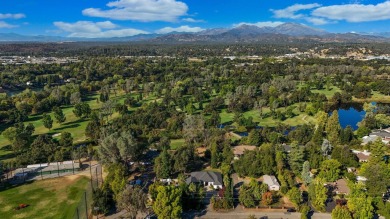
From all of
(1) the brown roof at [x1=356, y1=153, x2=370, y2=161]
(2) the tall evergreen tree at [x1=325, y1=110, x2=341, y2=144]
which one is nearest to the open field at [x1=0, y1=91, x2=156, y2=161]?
(2) the tall evergreen tree at [x1=325, y1=110, x2=341, y2=144]

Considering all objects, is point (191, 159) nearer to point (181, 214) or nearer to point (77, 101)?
point (181, 214)

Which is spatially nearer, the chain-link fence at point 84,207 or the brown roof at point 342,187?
the chain-link fence at point 84,207

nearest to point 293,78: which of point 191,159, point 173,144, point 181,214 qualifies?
point 173,144

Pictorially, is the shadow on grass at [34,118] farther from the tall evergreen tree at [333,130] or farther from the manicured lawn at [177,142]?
the tall evergreen tree at [333,130]

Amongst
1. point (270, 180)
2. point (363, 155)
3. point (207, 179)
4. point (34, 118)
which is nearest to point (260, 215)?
point (270, 180)

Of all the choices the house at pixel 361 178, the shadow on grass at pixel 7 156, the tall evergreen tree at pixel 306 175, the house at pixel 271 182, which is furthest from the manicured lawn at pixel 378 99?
the shadow on grass at pixel 7 156

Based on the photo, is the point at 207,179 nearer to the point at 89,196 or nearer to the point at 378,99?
the point at 89,196

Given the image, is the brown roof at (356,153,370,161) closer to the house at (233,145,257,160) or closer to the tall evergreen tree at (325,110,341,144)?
the tall evergreen tree at (325,110,341,144)

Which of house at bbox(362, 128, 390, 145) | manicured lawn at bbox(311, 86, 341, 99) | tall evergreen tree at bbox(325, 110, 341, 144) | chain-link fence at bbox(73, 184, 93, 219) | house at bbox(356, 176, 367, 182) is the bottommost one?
chain-link fence at bbox(73, 184, 93, 219)
